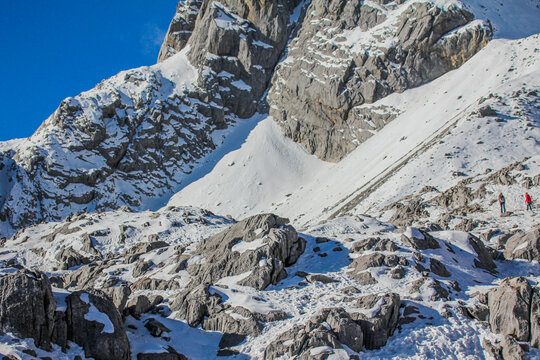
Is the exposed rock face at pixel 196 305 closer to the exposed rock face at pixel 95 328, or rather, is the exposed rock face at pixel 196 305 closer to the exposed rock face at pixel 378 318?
the exposed rock face at pixel 95 328

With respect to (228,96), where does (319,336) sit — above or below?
below

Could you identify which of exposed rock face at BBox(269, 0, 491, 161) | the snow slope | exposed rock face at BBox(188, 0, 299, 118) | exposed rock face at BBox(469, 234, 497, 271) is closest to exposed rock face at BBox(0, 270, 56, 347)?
exposed rock face at BBox(469, 234, 497, 271)

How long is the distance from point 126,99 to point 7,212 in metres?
32.2

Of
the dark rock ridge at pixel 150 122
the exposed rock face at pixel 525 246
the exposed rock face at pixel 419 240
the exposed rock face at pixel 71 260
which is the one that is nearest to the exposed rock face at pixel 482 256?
the exposed rock face at pixel 525 246

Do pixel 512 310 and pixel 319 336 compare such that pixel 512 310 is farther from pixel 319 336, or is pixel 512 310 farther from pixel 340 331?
pixel 319 336

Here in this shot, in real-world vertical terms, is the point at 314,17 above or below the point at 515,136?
above

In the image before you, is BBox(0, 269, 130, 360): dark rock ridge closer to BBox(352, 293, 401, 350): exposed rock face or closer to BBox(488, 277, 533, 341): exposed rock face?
BBox(352, 293, 401, 350): exposed rock face

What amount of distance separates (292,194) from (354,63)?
101 ft

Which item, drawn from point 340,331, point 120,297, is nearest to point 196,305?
point 120,297

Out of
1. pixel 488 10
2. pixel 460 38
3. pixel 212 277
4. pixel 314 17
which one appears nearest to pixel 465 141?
pixel 212 277

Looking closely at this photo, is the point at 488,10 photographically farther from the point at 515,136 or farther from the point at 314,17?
the point at 515,136

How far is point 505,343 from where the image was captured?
48.6 ft

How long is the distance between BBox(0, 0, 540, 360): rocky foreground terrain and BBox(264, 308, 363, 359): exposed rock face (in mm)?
69

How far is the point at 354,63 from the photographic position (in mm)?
86812
